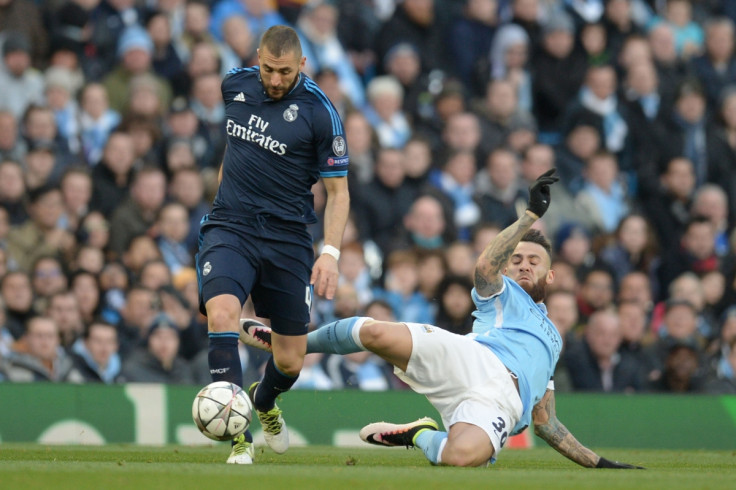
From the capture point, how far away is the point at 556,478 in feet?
25.6

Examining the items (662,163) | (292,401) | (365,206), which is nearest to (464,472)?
(292,401)

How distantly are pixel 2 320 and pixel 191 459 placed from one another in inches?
150

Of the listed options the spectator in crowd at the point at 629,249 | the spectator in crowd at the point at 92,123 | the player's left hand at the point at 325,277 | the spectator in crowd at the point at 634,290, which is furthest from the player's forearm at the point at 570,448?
the spectator in crowd at the point at 92,123

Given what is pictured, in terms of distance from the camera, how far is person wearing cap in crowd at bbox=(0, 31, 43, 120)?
14.3m

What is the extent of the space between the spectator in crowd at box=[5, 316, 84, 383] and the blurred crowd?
0.09ft

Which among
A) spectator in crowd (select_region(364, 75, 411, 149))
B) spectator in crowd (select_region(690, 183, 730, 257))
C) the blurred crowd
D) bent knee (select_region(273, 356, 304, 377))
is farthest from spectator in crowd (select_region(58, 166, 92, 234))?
spectator in crowd (select_region(690, 183, 730, 257))

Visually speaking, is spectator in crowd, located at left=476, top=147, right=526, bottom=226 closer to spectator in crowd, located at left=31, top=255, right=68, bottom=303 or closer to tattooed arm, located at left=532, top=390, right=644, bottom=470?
spectator in crowd, located at left=31, top=255, right=68, bottom=303

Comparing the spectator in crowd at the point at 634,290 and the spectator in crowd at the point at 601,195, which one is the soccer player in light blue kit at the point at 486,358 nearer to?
the spectator in crowd at the point at 634,290

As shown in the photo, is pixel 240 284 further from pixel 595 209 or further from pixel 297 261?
pixel 595 209

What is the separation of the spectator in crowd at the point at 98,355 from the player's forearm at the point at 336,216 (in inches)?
162

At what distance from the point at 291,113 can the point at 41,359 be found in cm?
457

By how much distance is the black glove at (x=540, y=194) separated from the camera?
8609 mm

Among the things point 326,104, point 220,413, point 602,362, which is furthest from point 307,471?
point 602,362

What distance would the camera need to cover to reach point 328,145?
916cm
